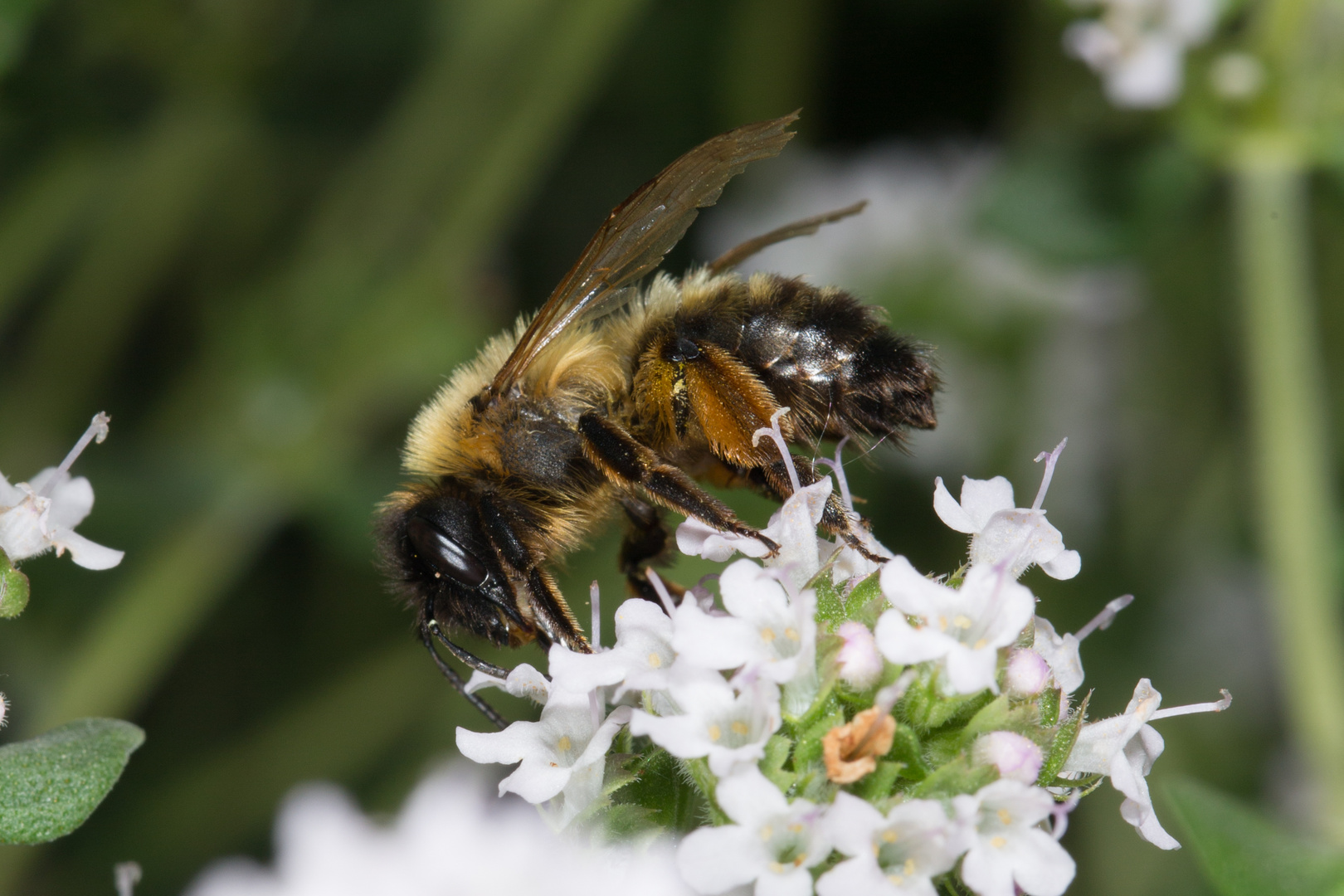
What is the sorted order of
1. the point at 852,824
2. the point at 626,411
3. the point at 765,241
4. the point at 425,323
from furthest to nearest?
1. the point at 425,323
2. the point at 765,241
3. the point at 626,411
4. the point at 852,824

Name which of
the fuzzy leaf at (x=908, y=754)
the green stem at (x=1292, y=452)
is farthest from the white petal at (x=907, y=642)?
the green stem at (x=1292, y=452)

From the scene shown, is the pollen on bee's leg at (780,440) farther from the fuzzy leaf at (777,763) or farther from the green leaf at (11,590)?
the green leaf at (11,590)

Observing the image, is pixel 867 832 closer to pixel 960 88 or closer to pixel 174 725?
pixel 174 725

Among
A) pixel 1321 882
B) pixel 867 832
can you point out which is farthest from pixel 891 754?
pixel 1321 882

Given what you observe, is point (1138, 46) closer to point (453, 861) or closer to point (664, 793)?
point (664, 793)

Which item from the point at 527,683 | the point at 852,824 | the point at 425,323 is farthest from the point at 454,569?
the point at 425,323

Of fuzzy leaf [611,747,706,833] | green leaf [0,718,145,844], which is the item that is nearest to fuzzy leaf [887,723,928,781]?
fuzzy leaf [611,747,706,833]

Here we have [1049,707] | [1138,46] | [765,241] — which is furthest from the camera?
[1138,46]
